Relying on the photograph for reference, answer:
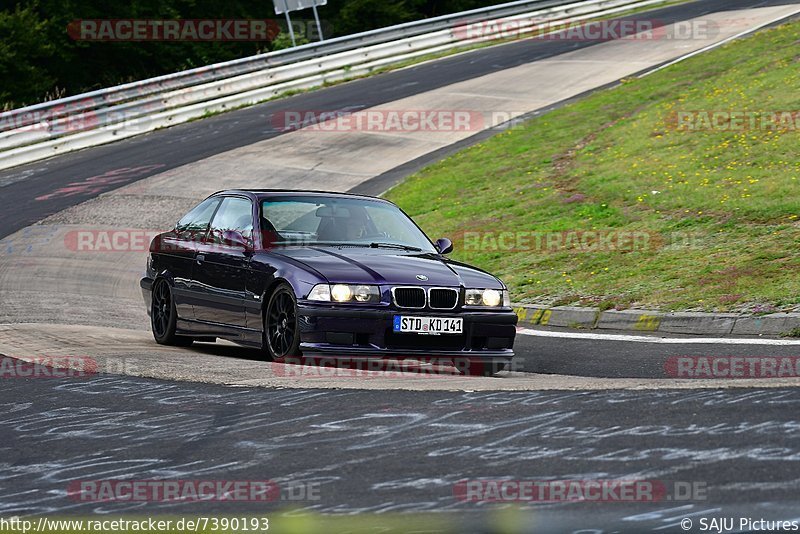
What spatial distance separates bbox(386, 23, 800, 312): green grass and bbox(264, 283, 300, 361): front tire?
441cm

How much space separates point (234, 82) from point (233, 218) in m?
20.2

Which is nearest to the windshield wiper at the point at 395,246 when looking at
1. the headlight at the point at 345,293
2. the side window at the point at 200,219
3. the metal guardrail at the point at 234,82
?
the headlight at the point at 345,293

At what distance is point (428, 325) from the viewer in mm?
9328

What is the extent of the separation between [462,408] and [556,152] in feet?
50.9

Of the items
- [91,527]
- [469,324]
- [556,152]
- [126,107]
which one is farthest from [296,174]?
[91,527]

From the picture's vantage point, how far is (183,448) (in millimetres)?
6398

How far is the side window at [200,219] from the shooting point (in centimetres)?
1155

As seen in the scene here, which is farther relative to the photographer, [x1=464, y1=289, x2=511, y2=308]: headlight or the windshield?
the windshield

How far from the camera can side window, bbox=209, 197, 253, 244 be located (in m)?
10.8

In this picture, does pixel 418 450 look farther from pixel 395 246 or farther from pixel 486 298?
pixel 395 246

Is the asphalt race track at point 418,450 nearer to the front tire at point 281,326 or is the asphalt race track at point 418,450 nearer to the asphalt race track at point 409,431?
the asphalt race track at point 409,431

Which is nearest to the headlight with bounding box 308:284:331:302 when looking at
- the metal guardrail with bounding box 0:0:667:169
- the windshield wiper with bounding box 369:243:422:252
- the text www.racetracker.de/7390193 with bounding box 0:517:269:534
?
the windshield wiper with bounding box 369:243:422:252

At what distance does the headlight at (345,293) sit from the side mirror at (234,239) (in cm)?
136

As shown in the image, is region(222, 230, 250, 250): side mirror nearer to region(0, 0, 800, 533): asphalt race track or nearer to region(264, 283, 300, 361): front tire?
region(264, 283, 300, 361): front tire
